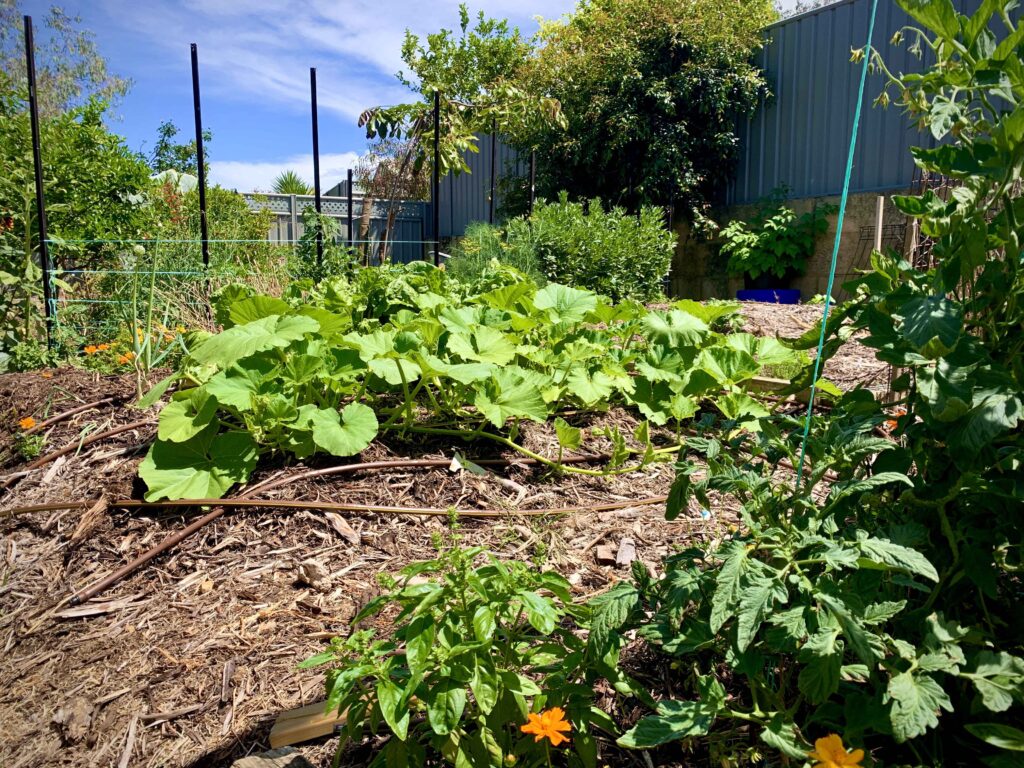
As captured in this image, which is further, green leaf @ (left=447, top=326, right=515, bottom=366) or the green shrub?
the green shrub

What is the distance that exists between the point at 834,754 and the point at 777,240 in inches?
310

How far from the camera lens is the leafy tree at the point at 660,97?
848 centimetres

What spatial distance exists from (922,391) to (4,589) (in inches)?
83.2

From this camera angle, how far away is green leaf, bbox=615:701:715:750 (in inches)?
37.1

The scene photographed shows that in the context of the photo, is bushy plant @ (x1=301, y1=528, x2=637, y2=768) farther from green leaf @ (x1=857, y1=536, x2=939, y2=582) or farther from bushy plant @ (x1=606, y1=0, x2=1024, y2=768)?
green leaf @ (x1=857, y1=536, x2=939, y2=582)

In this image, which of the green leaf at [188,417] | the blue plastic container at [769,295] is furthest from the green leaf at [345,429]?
the blue plastic container at [769,295]

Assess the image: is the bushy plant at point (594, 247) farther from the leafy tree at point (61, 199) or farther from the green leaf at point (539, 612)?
the green leaf at point (539, 612)

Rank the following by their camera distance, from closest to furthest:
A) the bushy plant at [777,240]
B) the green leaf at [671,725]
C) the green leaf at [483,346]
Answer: the green leaf at [671,725] < the green leaf at [483,346] < the bushy plant at [777,240]

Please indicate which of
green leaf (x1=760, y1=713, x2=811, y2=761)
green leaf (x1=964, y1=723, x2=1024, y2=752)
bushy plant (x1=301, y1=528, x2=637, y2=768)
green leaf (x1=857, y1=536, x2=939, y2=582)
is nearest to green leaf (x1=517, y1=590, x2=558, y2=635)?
bushy plant (x1=301, y1=528, x2=637, y2=768)

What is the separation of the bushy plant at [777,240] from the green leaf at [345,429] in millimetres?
6978

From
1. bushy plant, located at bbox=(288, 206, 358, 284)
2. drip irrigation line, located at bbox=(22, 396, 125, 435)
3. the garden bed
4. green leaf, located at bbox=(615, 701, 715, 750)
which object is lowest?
the garden bed

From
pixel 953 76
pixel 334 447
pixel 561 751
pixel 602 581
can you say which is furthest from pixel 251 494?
pixel 953 76

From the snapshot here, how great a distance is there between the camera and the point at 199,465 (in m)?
2.03

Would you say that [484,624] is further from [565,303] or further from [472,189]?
[472,189]
